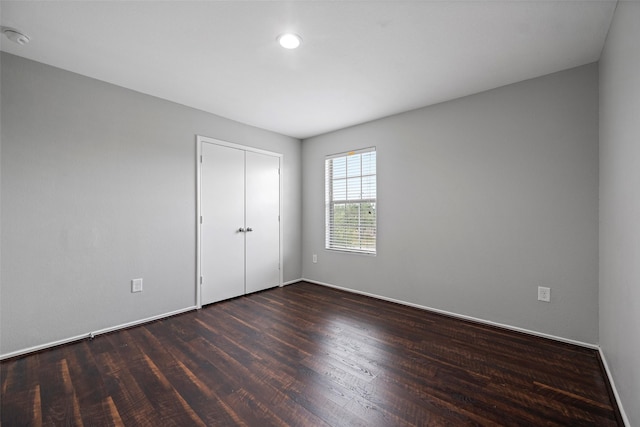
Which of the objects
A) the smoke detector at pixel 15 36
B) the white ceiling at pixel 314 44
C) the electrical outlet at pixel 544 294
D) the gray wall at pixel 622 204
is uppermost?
the white ceiling at pixel 314 44

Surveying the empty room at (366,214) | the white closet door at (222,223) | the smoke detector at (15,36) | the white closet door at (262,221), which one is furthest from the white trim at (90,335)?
the smoke detector at (15,36)

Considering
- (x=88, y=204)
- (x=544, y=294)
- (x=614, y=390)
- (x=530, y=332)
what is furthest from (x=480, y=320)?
(x=88, y=204)

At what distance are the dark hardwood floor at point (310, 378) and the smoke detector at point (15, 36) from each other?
2.45 metres

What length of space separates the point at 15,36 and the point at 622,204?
4.22 m

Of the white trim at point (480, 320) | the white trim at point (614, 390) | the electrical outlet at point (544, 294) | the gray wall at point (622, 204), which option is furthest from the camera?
the electrical outlet at point (544, 294)

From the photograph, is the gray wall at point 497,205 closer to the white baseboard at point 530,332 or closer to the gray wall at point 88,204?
the white baseboard at point 530,332

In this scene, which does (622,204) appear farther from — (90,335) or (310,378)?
(90,335)

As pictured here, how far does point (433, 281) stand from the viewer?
10.7 ft

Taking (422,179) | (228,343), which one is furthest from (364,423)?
(422,179)

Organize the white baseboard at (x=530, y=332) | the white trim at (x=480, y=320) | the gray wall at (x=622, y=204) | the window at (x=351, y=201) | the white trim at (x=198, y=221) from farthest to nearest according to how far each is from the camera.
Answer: the window at (x=351, y=201) < the white trim at (x=198, y=221) < the white trim at (x=480, y=320) < the white baseboard at (x=530, y=332) < the gray wall at (x=622, y=204)

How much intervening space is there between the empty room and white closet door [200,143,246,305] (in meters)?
0.03

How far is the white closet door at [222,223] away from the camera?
3.47 metres

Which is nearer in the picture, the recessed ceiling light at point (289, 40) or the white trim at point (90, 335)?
the recessed ceiling light at point (289, 40)

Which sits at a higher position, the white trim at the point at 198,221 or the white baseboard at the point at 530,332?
the white trim at the point at 198,221
